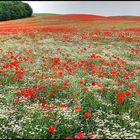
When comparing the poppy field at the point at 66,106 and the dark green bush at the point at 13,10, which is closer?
the poppy field at the point at 66,106

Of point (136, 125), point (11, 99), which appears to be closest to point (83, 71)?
point (11, 99)

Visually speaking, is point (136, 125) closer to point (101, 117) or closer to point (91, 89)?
point (101, 117)

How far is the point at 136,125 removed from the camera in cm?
982

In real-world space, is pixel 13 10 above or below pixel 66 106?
below

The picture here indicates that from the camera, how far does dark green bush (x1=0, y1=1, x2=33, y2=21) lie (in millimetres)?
79562

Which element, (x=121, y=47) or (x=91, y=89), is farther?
(x=121, y=47)

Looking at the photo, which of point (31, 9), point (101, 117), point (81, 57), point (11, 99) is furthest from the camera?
point (31, 9)

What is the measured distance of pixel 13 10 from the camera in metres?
82.4

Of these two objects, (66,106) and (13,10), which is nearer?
(66,106)

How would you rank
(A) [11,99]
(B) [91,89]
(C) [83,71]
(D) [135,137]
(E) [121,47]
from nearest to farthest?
(D) [135,137]
(A) [11,99]
(B) [91,89]
(C) [83,71]
(E) [121,47]

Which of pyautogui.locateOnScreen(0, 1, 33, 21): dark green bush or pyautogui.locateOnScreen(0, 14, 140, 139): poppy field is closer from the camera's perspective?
pyautogui.locateOnScreen(0, 14, 140, 139): poppy field

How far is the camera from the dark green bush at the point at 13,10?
79.6 meters

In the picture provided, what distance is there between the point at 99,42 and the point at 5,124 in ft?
65.8

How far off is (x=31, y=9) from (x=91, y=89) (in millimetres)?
80838
